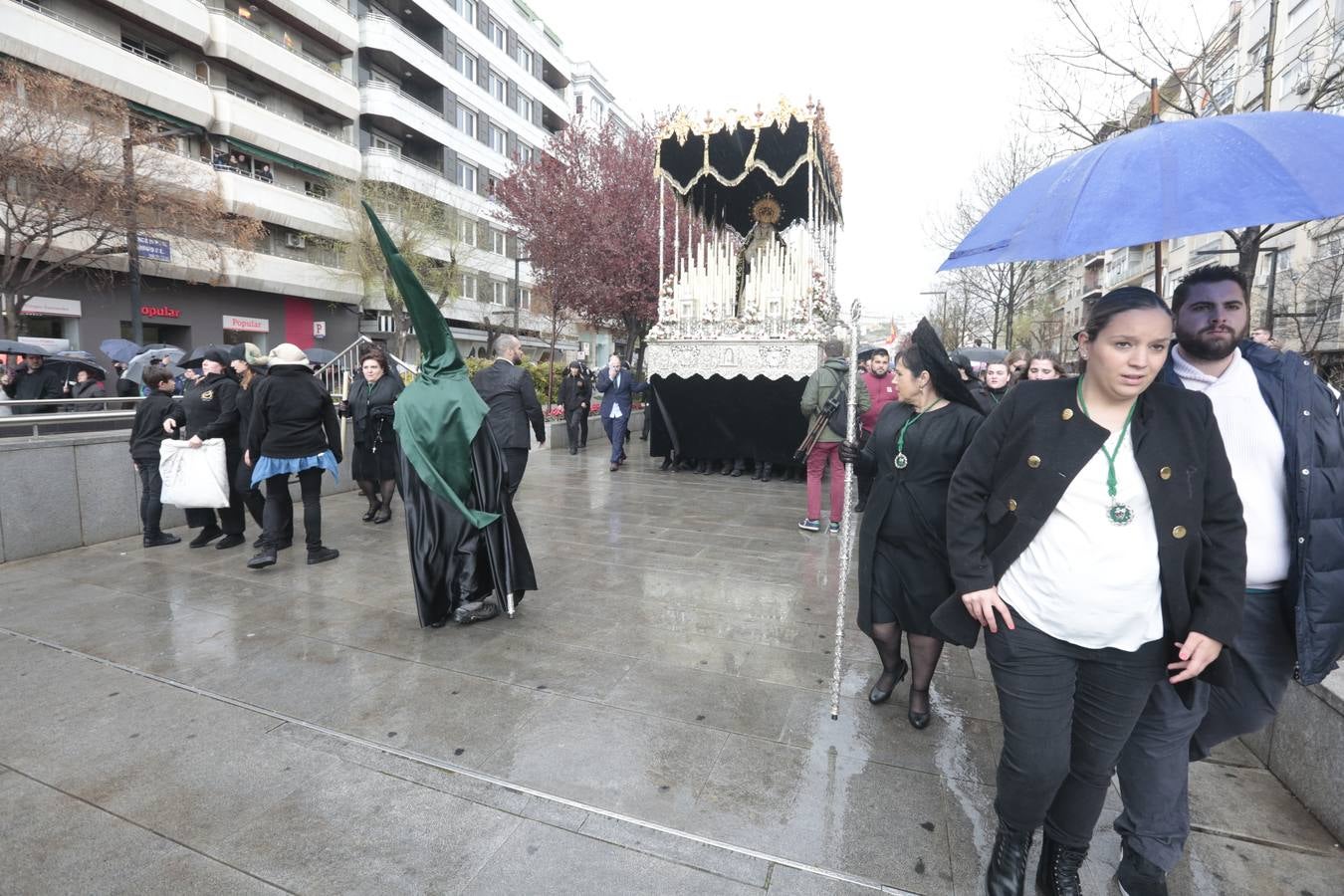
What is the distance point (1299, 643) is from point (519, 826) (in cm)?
264

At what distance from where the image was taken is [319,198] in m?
28.4

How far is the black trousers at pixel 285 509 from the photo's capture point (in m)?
5.82

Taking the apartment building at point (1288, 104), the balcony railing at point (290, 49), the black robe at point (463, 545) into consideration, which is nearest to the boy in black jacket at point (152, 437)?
the black robe at point (463, 545)

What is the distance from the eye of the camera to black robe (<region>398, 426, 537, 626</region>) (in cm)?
442

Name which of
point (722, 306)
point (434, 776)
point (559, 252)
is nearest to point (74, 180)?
point (559, 252)

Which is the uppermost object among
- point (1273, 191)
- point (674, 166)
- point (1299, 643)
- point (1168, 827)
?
point (674, 166)

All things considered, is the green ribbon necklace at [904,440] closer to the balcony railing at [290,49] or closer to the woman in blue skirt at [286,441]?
the woman in blue skirt at [286,441]

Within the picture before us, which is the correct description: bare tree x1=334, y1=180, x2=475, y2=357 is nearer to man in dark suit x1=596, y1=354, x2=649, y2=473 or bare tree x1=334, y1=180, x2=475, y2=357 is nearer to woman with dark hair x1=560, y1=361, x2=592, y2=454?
woman with dark hair x1=560, y1=361, x2=592, y2=454

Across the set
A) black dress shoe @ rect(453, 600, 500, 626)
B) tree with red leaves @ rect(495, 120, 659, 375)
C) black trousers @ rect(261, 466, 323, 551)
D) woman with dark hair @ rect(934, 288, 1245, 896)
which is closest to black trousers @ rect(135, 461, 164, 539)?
black trousers @ rect(261, 466, 323, 551)

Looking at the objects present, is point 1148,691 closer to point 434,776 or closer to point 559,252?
point 434,776

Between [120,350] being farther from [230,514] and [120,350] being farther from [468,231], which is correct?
[468,231]

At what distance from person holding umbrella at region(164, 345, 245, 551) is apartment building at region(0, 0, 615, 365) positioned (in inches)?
653

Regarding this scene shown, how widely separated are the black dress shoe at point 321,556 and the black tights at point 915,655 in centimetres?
Answer: 481

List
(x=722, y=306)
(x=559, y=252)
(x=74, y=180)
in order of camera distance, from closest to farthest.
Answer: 1. (x=722, y=306)
2. (x=74, y=180)
3. (x=559, y=252)
